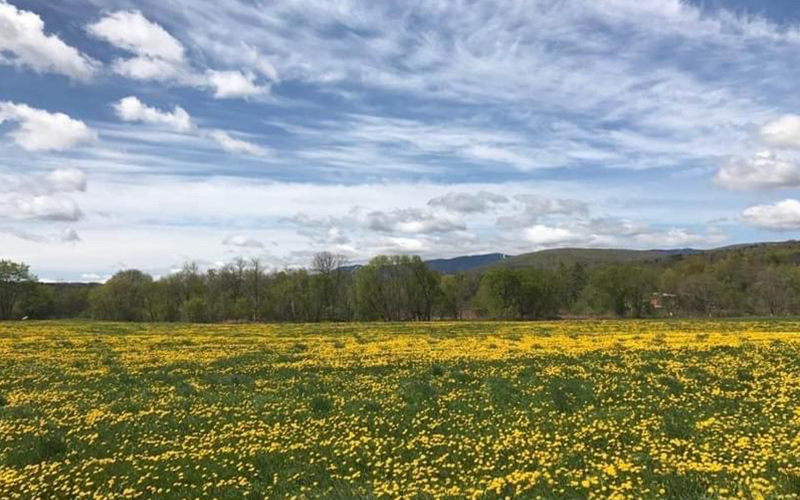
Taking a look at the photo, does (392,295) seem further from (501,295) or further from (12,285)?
(12,285)

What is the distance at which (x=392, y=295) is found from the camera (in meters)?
124

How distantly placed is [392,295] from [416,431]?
112 m

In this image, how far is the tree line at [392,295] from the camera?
389 feet

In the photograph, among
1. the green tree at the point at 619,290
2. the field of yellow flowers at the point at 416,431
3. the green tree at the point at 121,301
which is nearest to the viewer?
the field of yellow flowers at the point at 416,431

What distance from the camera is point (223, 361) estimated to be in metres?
26.8

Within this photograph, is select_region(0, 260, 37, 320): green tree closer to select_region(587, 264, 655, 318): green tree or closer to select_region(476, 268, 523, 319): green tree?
select_region(476, 268, 523, 319): green tree

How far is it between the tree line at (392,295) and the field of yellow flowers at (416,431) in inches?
3857

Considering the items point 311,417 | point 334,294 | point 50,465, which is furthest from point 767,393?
point 334,294

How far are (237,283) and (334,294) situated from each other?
2274 cm

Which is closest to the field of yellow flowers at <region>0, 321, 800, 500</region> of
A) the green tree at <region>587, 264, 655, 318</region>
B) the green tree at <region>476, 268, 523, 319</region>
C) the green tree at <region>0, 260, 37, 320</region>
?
the green tree at <region>476, 268, 523, 319</region>

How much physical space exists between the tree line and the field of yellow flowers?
321ft

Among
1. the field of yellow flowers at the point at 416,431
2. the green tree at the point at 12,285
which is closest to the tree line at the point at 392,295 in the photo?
the green tree at the point at 12,285

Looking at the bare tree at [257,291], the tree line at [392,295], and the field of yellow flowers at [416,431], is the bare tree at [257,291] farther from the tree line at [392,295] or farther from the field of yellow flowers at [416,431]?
the field of yellow flowers at [416,431]

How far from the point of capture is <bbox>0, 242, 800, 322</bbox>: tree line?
118 m
